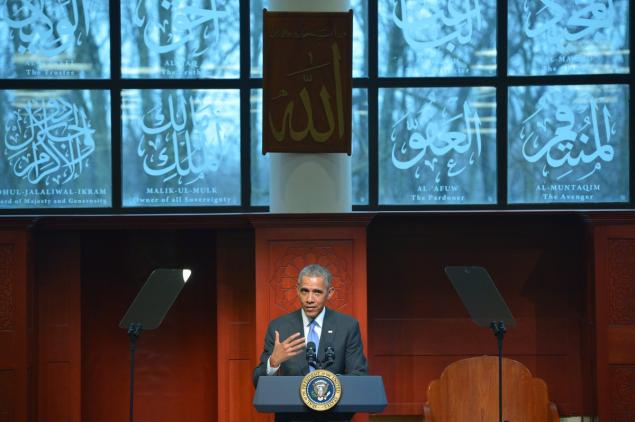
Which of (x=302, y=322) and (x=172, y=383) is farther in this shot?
(x=172, y=383)

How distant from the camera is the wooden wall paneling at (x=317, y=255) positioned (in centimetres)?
579

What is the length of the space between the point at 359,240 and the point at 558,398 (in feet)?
6.78

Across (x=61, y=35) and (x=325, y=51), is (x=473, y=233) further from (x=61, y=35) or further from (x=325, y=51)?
(x=61, y=35)

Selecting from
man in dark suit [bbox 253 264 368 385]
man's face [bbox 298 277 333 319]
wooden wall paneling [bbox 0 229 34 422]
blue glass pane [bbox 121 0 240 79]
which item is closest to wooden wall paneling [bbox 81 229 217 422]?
wooden wall paneling [bbox 0 229 34 422]

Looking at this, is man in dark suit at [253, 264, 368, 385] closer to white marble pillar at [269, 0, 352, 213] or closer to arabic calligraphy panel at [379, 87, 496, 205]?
white marble pillar at [269, 0, 352, 213]

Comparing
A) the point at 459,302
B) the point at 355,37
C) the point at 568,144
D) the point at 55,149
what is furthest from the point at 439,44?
the point at 55,149

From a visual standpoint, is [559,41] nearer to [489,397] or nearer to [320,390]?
[489,397]

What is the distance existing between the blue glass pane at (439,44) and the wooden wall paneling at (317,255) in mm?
1537

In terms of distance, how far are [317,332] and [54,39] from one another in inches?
129

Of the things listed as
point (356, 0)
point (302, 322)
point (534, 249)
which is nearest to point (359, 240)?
point (302, 322)

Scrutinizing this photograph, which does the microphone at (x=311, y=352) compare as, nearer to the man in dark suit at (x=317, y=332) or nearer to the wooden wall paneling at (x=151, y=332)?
the man in dark suit at (x=317, y=332)

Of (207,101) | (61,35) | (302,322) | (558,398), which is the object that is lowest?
(558,398)

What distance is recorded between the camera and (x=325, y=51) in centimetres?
591

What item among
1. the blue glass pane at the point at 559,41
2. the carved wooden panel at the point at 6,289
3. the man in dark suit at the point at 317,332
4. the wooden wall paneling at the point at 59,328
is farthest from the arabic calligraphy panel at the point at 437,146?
the carved wooden panel at the point at 6,289
